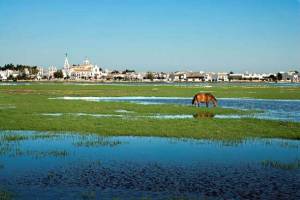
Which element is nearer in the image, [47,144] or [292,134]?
[47,144]

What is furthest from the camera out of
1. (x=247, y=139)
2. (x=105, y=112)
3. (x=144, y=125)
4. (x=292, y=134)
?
(x=105, y=112)

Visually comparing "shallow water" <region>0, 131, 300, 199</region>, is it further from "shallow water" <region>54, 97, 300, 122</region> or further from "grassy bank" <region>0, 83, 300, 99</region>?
"grassy bank" <region>0, 83, 300, 99</region>

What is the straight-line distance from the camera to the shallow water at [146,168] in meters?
12.9

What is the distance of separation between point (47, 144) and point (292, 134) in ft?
42.2

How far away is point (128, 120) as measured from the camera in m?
31.0

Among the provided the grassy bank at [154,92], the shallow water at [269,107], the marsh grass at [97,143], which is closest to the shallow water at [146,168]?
the marsh grass at [97,143]

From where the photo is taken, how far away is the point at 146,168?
52.4 feet

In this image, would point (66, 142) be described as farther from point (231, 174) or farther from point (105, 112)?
point (105, 112)

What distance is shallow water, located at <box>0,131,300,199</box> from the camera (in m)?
12.9

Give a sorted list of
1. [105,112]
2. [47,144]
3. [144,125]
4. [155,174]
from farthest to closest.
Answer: [105,112] < [144,125] < [47,144] < [155,174]

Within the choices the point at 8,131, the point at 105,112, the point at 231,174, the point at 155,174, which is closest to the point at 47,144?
the point at 8,131

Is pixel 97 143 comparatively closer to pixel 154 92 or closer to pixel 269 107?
pixel 269 107

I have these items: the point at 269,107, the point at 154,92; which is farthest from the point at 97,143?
the point at 154,92

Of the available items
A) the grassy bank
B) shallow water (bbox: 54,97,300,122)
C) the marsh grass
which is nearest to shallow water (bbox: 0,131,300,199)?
the marsh grass
